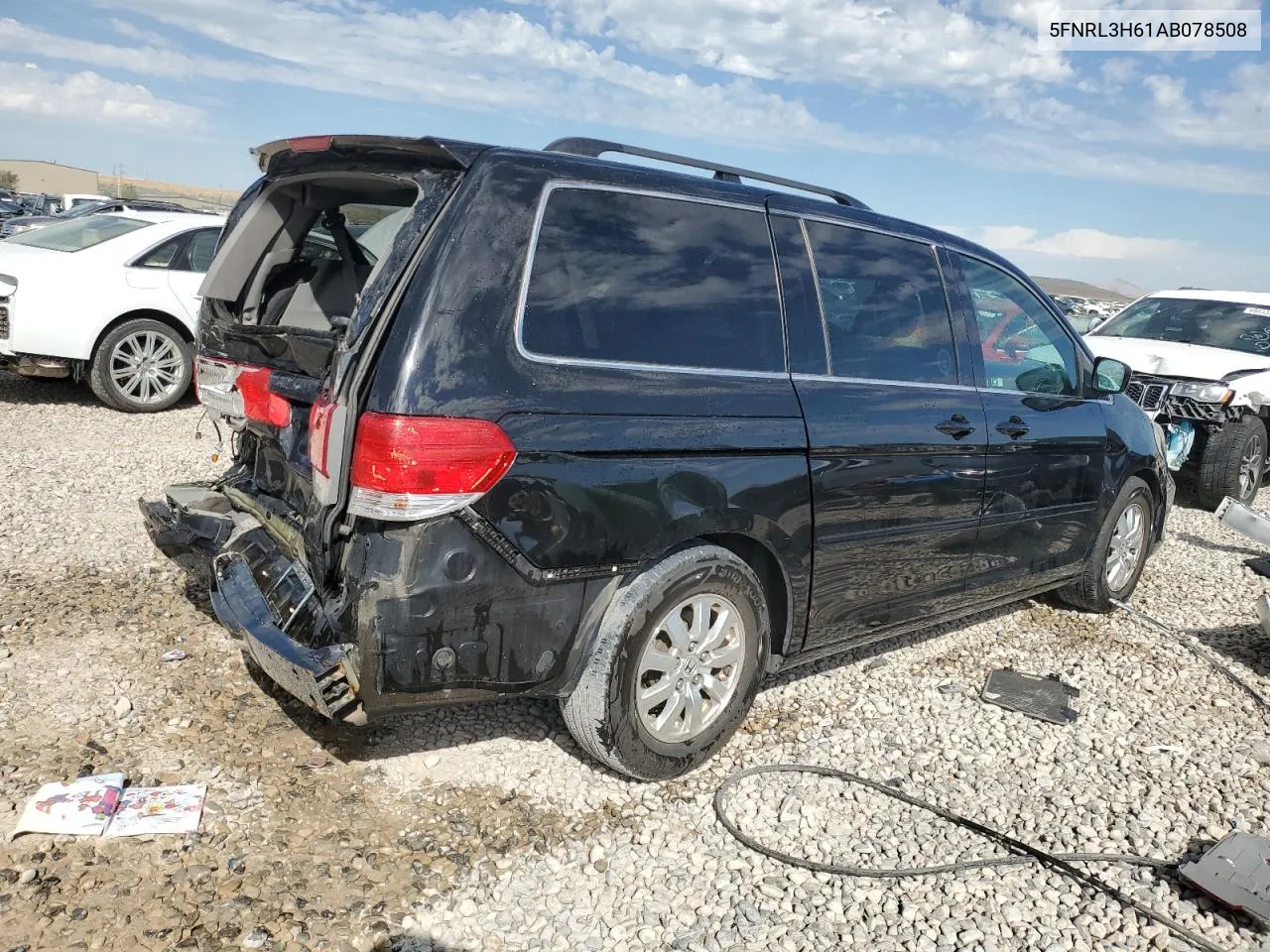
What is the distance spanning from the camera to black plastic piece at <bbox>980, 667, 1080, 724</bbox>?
13.3ft

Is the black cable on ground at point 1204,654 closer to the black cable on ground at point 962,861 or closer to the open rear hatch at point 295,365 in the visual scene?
the black cable on ground at point 962,861

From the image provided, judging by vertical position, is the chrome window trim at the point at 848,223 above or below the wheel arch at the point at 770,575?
above

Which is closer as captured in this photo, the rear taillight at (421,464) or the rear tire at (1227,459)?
the rear taillight at (421,464)

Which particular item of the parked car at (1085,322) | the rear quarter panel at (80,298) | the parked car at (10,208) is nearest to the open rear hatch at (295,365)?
the rear quarter panel at (80,298)

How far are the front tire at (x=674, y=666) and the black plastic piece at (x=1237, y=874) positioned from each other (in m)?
1.47

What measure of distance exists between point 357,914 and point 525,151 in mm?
2188

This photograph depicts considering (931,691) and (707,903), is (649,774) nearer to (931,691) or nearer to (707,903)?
(707,903)

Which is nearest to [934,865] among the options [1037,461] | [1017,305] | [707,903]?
[707,903]

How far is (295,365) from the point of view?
10.2 ft

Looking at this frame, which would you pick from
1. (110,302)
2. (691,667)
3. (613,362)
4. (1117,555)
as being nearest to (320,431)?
(613,362)

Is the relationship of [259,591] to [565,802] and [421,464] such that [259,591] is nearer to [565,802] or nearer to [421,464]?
[421,464]

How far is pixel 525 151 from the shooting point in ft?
9.26

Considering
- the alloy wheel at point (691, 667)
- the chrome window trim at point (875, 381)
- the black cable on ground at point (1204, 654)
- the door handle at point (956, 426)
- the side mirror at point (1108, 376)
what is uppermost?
the side mirror at point (1108, 376)

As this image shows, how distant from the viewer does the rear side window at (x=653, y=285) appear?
279 cm
